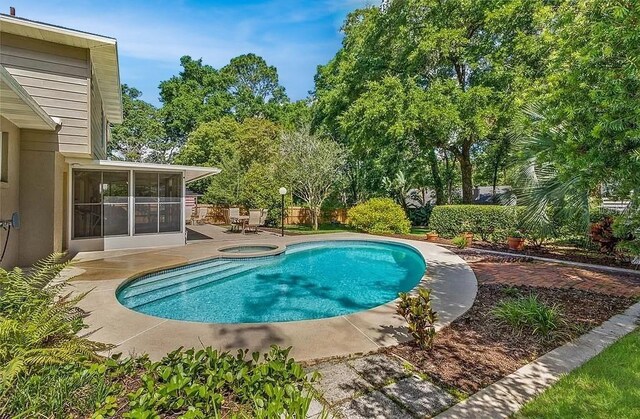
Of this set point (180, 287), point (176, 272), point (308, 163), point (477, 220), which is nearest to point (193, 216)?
point (308, 163)

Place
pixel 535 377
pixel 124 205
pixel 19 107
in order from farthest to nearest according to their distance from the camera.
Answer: pixel 124 205 < pixel 19 107 < pixel 535 377

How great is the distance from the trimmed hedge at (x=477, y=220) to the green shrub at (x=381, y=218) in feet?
6.54

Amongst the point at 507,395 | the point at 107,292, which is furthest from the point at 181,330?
the point at 507,395

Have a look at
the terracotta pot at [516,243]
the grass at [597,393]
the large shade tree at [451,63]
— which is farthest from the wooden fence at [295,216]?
the grass at [597,393]

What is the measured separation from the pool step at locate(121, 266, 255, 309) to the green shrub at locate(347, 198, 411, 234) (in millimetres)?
8219

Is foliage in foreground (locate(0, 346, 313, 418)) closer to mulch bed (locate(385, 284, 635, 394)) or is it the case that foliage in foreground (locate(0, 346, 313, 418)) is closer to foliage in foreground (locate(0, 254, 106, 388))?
foliage in foreground (locate(0, 254, 106, 388))

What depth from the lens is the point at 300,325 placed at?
412cm

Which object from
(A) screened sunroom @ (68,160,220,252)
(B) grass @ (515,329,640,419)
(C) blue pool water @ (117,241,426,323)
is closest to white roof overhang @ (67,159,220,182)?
(A) screened sunroom @ (68,160,220,252)

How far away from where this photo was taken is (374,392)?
268 centimetres

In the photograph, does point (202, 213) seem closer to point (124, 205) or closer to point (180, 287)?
point (124, 205)

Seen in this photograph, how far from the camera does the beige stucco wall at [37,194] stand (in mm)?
7098

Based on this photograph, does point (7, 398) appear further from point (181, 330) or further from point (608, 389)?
point (608, 389)

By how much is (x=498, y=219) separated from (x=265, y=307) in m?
9.90

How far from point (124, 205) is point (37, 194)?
9.54 feet
